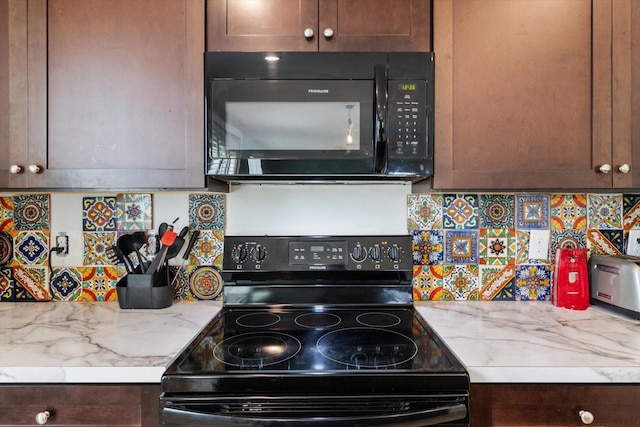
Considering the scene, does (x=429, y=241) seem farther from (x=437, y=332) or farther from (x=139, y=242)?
(x=139, y=242)

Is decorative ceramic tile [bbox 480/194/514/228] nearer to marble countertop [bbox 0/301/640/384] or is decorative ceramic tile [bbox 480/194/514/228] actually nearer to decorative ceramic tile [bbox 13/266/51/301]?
marble countertop [bbox 0/301/640/384]

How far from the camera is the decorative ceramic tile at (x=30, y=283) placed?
1475mm

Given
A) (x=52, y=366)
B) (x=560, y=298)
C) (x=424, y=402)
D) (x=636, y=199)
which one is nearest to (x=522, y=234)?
(x=560, y=298)

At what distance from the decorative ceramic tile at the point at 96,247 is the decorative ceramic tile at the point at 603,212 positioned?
77.5 inches

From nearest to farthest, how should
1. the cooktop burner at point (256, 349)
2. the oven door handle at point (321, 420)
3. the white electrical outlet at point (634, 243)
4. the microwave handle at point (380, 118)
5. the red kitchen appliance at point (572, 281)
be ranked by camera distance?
1. the oven door handle at point (321, 420)
2. the cooktop burner at point (256, 349)
3. the microwave handle at point (380, 118)
4. the red kitchen appliance at point (572, 281)
5. the white electrical outlet at point (634, 243)

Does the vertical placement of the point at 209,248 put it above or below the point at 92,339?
above

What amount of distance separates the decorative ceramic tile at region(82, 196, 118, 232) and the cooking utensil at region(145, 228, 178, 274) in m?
0.26

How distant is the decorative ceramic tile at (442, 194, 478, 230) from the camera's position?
4.86ft

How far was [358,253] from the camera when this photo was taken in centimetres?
138

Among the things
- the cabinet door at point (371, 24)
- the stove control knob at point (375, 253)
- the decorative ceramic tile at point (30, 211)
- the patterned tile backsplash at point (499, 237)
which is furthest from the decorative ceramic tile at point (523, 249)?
the decorative ceramic tile at point (30, 211)

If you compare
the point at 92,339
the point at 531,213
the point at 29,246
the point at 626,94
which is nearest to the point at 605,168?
the point at 626,94

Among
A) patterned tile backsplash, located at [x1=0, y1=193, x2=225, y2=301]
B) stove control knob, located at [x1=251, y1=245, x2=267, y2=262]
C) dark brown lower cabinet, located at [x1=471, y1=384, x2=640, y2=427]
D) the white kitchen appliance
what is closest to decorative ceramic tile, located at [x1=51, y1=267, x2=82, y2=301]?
patterned tile backsplash, located at [x1=0, y1=193, x2=225, y2=301]

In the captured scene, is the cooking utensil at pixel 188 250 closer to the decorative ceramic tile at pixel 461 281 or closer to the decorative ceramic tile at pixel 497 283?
the decorative ceramic tile at pixel 461 281

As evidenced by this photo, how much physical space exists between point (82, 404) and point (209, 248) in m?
0.70
